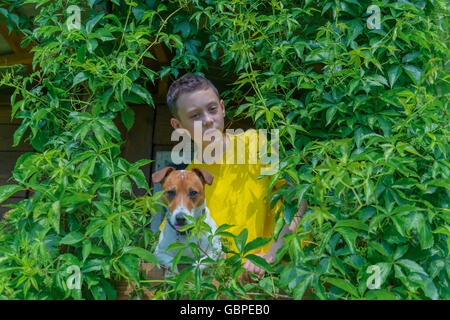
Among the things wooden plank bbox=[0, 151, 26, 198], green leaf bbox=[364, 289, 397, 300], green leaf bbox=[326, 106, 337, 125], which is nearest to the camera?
green leaf bbox=[364, 289, 397, 300]

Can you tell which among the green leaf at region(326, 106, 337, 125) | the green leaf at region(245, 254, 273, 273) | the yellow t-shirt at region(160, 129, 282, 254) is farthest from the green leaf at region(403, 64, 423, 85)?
the green leaf at region(245, 254, 273, 273)

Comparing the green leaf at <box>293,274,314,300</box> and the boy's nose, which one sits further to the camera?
the boy's nose

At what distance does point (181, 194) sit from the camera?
3.74 ft

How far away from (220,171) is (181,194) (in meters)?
0.27

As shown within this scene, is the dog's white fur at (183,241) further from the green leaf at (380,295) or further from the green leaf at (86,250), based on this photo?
the green leaf at (380,295)

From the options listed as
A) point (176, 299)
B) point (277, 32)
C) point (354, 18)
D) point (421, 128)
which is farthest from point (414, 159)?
point (176, 299)

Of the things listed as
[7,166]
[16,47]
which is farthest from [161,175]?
[7,166]

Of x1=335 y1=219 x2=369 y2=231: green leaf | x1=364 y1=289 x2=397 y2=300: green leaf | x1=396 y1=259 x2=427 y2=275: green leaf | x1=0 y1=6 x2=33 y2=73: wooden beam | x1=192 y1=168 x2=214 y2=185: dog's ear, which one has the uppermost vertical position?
x1=0 y1=6 x2=33 y2=73: wooden beam

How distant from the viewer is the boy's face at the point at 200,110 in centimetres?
135

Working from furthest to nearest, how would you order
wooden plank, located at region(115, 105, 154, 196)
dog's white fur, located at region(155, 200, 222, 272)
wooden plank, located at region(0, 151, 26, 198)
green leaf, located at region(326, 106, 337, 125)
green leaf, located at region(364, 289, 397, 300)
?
wooden plank, located at region(0, 151, 26, 198), wooden plank, located at region(115, 105, 154, 196), green leaf, located at region(326, 106, 337, 125), dog's white fur, located at region(155, 200, 222, 272), green leaf, located at region(364, 289, 397, 300)

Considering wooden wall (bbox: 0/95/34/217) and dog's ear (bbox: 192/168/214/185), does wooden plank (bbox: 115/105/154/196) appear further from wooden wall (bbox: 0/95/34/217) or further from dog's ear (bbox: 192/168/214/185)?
dog's ear (bbox: 192/168/214/185)

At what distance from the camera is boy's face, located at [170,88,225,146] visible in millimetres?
1354

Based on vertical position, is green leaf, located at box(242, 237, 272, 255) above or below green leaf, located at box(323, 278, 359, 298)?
above
